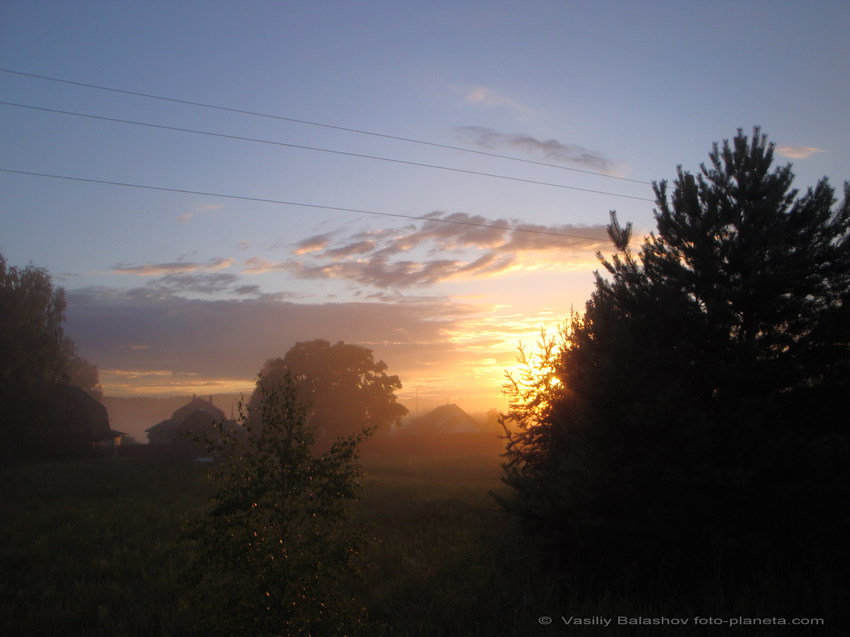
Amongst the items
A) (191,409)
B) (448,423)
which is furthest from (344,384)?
(191,409)

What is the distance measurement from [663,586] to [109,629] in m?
8.31

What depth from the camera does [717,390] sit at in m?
10.2

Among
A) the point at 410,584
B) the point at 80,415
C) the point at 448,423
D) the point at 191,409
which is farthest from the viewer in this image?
the point at 191,409

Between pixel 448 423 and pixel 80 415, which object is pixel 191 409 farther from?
pixel 80 415

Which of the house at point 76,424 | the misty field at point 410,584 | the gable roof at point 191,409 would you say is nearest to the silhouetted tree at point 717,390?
the misty field at point 410,584

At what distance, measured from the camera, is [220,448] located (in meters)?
5.71

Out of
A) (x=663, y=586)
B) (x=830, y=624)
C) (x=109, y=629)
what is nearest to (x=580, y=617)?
(x=663, y=586)

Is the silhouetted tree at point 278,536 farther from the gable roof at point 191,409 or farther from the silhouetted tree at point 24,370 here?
the gable roof at point 191,409

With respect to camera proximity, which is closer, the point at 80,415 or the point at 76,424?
the point at 76,424

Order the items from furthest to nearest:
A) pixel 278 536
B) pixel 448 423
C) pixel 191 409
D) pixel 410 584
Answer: pixel 191 409, pixel 448 423, pixel 410 584, pixel 278 536

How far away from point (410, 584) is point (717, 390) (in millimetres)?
6391

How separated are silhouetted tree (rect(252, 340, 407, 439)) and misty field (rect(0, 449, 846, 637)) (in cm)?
3749

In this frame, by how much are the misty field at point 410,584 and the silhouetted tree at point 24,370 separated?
25.0 meters

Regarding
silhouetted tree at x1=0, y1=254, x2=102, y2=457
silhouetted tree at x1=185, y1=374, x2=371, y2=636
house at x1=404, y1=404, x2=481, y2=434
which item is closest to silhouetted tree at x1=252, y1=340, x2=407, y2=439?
house at x1=404, y1=404, x2=481, y2=434
